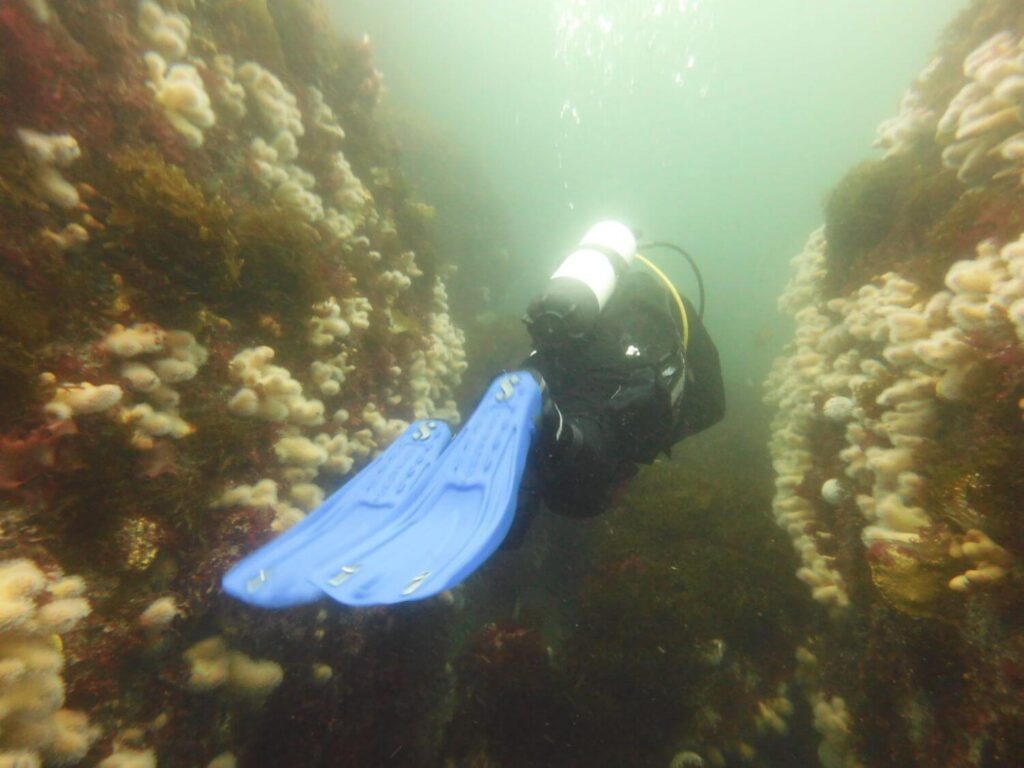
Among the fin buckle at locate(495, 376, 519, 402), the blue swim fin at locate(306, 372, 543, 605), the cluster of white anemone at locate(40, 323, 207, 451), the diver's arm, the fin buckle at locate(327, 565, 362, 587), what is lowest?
the diver's arm

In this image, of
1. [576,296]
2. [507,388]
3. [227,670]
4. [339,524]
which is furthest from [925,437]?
[227,670]

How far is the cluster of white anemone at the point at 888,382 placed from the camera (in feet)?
9.21

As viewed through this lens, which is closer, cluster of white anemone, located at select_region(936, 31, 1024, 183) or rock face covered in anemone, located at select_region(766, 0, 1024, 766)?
rock face covered in anemone, located at select_region(766, 0, 1024, 766)

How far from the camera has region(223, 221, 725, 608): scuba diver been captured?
2.30 metres

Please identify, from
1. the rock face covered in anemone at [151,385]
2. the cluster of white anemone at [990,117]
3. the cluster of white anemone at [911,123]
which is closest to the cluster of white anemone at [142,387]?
the rock face covered in anemone at [151,385]

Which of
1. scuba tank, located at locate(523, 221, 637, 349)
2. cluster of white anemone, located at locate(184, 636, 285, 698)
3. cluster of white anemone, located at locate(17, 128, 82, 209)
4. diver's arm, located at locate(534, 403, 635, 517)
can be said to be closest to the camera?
cluster of white anemone, located at locate(184, 636, 285, 698)

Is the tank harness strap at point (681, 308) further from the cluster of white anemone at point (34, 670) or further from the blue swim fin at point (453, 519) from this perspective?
the cluster of white anemone at point (34, 670)

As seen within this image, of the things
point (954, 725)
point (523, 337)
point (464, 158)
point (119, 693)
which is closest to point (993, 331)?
point (954, 725)

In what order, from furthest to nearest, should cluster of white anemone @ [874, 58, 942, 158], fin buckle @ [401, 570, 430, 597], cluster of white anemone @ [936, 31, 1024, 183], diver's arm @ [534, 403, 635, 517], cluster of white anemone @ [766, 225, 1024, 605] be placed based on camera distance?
cluster of white anemone @ [874, 58, 942, 158] < cluster of white anemone @ [936, 31, 1024, 183] < diver's arm @ [534, 403, 635, 517] < cluster of white anemone @ [766, 225, 1024, 605] < fin buckle @ [401, 570, 430, 597]

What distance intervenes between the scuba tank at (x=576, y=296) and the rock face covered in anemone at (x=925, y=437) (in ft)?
7.40

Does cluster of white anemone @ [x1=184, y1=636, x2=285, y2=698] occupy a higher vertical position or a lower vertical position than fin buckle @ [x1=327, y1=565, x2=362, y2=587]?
lower

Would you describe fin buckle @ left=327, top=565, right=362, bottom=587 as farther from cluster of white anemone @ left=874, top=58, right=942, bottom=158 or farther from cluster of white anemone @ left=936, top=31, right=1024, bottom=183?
cluster of white anemone @ left=874, top=58, right=942, bottom=158

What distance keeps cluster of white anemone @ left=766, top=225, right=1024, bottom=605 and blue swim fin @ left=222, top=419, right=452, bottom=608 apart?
341 centimetres

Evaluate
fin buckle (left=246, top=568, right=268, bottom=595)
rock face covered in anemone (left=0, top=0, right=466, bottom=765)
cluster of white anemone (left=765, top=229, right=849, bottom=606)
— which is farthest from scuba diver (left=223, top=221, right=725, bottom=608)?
cluster of white anemone (left=765, top=229, right=849, bottom=606)
